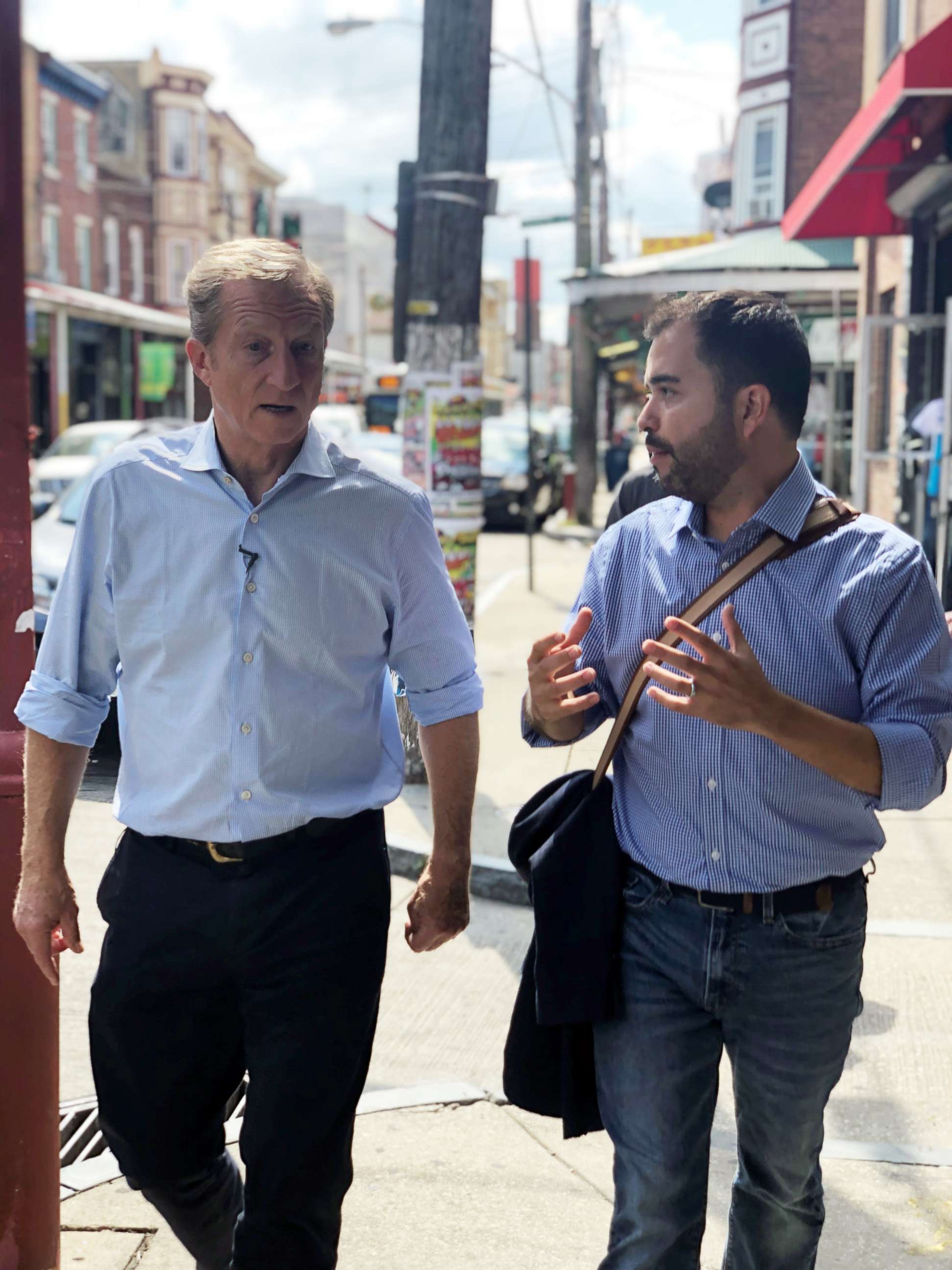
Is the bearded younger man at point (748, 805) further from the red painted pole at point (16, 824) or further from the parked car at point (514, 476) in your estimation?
the parked car at point (514, 476)

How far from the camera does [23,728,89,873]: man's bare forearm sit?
2709mm

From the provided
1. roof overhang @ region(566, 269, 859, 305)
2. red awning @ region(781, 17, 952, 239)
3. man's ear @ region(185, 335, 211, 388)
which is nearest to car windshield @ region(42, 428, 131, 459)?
roof overhang @ region(566, 269, 859, 305)

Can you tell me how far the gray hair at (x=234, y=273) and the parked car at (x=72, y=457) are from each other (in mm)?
14488

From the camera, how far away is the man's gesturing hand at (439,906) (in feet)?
9.04

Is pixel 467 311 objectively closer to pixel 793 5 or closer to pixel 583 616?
pixel 583 616

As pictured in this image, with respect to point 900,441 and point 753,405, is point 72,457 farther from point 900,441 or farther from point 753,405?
point 753,405

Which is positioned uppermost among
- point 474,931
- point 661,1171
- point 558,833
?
point 558,833

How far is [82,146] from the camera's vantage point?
48250 mm

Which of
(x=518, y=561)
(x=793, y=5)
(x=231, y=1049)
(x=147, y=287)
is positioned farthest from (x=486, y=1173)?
(x=147, y=287)

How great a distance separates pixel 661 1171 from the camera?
98.0 inches

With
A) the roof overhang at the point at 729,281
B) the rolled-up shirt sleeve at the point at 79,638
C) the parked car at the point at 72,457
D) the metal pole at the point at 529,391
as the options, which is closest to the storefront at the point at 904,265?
the roof overhang at the point at 729,281

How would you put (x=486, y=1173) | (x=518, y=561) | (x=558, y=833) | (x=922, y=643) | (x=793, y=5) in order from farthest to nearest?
(x=793, y=5), (x=518, y=561), (x=486, y=1173), (x=558, y=833), (x=922, y=643)

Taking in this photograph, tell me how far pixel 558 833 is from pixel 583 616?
1.36 ft

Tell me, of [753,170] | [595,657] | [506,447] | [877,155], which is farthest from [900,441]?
[753,170]
